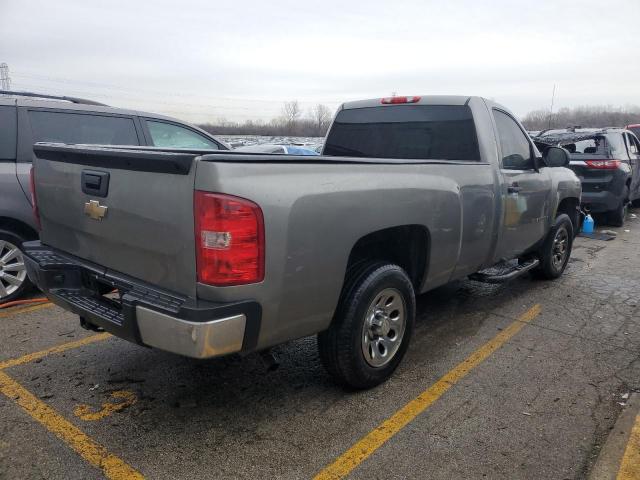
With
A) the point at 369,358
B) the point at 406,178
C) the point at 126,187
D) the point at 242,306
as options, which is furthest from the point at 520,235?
the point at 126,187

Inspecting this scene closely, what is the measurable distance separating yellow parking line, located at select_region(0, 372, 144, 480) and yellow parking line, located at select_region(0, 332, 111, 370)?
22 cm

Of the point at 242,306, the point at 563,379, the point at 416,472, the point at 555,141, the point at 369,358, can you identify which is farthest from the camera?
the point at 555,141

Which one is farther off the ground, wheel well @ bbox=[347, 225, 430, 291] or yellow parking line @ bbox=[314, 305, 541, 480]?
wheel well @ bbox=[347, 225, 430, 291]

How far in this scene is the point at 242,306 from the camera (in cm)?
240

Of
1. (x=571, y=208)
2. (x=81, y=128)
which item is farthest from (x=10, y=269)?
(x=571, y=208)

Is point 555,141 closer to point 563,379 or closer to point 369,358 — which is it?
point 563,379

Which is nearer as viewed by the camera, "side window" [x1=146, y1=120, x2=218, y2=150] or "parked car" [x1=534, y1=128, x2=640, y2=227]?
"side window" [x1=146, y1=120, x2=218, y2=150]

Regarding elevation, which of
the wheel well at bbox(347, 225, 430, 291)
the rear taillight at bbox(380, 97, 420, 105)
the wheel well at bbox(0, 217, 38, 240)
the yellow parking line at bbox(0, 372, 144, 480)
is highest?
the rear taillight at bbox(380, 97, 420, 105)

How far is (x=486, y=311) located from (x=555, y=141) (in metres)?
6.41

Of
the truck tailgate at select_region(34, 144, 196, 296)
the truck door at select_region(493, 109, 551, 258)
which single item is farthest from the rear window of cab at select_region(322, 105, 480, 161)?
the truck tailgate at select_region(34, 144, 196, 296)

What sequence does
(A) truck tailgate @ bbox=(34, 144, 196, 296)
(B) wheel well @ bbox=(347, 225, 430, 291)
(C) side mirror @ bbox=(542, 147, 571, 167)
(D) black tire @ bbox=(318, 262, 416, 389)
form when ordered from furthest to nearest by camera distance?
(C) side mirror @ bbox=(542, 147, 571, 167) < (B) wheel well @ bbox=(347, 225, 430, 291) < (D) black tire @ bbox=(318, 262, 416, 389) < (A) truck tailgate @ bbox=(34, 144, 196, 296)

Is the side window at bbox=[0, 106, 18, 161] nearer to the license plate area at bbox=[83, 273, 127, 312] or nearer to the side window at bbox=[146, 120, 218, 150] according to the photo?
the side window at bbox=[146, 120, 218, 150]

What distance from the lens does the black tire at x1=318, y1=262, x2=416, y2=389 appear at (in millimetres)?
3045

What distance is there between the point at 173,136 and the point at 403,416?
424 centimetres
